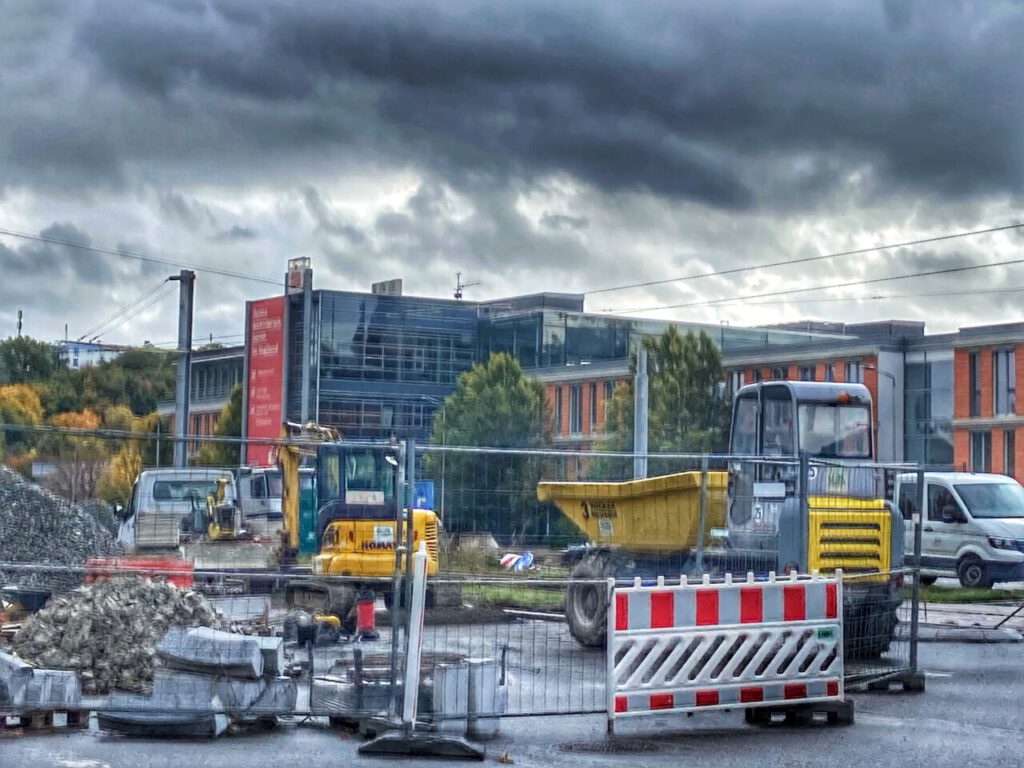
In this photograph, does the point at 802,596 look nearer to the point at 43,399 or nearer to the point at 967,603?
the point at 967,603

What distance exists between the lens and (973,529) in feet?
99.3

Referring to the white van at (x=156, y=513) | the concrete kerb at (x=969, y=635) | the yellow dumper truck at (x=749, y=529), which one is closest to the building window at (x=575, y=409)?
the concrete kerb at (x=969, y=635)

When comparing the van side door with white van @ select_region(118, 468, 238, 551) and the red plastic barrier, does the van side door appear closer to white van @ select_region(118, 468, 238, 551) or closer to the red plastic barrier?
white van @ select_region(118, 468, 238, 551)

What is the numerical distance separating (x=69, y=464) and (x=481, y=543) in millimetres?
4013

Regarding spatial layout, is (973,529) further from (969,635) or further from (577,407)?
(577,407)

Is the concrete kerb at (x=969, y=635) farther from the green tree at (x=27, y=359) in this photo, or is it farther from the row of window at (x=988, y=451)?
the green tree at (x=27, y=359)

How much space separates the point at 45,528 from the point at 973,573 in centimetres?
2042

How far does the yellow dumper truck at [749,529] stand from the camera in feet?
46.5

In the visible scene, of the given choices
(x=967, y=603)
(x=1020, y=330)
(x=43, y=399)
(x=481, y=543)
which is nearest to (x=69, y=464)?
(x=481, y=543)

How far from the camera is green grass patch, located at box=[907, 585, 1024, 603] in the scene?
86.4 feet

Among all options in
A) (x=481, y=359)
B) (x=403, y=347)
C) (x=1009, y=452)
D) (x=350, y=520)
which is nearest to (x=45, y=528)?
(x=350, y=520)

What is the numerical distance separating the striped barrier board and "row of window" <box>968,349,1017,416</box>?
61564 mm

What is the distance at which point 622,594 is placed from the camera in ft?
34.3

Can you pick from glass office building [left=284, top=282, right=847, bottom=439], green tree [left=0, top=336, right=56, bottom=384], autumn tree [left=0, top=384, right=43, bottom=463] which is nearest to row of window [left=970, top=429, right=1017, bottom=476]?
glass office building [left=284, top=282, right=847, bottom=439]
